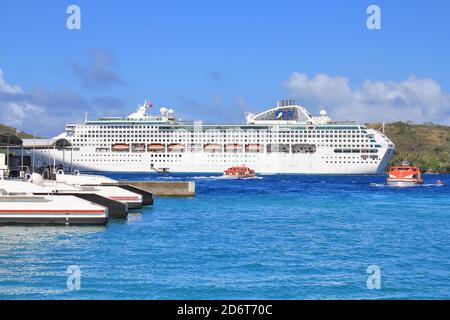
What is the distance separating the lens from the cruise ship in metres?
125

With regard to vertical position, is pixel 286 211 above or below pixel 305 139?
below

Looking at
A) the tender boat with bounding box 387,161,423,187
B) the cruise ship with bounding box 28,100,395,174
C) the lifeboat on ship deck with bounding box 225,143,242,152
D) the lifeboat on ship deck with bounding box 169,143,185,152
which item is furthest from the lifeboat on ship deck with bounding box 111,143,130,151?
the tender boat with bounding box 387,161,423,187

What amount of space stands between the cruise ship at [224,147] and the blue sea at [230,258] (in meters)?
86.9

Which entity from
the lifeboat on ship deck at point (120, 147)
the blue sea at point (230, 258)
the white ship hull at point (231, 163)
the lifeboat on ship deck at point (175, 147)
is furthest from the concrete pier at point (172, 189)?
the lifeboat on ship deck at point (120, 147)

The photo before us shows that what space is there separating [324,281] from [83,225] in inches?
536

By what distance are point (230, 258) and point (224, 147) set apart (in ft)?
345

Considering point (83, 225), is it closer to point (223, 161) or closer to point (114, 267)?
point (114, 267)

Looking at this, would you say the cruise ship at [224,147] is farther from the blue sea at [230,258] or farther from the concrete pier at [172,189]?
the blue sea at [230,258]

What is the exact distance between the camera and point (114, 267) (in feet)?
66.9

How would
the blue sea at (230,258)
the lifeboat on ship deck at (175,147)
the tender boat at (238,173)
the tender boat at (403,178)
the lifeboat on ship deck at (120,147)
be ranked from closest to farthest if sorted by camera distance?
1. the blue sea at (230,258)
2. the tender boat at (403,178)
3. the tender boat at (238,173)
4. the lifeboat on ship deck at (175,147)
5. the lifeboat on ship deck at (120,147)

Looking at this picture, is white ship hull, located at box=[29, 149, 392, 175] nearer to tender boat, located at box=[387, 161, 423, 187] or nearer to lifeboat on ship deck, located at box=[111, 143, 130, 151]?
lifeboat on ship deck, located at box=[111, 143, 130, 151]

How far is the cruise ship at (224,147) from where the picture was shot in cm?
12525

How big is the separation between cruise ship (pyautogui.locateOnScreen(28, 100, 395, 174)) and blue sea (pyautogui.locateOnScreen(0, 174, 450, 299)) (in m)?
86.9
